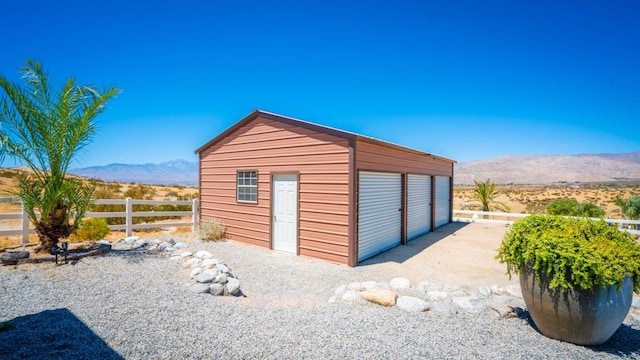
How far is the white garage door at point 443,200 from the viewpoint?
1349 centimetres

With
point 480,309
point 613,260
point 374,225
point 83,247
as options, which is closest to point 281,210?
point 374,225

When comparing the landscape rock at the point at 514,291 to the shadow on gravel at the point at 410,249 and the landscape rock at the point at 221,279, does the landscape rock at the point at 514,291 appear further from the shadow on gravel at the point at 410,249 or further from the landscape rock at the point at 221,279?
the landscape rock at the point at 221,279

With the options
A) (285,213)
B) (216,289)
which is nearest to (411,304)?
(216,289)

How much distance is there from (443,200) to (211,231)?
1033 centimetres

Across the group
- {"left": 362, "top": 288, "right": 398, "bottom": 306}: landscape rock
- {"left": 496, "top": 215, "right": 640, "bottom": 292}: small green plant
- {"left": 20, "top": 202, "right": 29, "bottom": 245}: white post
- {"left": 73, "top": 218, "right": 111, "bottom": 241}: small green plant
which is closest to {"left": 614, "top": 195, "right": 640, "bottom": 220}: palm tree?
{"left": 496, "top": 215, "right": 640, "bottom": 292}: small green plant

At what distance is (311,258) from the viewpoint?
7.93m

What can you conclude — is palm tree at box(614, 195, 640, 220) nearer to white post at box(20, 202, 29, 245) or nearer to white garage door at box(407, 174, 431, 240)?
white garage door at box(407, 174, 431, 240)

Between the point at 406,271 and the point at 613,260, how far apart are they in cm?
409

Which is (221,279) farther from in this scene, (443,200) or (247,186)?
(443,200)

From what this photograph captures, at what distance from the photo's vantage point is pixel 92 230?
9.38m

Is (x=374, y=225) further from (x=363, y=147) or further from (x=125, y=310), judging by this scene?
(x=125, y=310)

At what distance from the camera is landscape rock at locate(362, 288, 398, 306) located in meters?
4.64

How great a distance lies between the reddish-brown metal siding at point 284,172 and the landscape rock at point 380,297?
7.90 feet

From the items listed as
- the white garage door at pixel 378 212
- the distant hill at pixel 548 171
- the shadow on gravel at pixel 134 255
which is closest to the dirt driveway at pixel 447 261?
the white garage door at pixel 378 212
